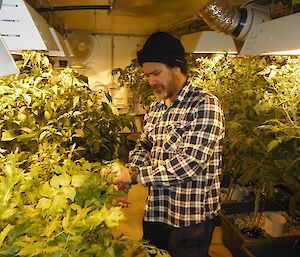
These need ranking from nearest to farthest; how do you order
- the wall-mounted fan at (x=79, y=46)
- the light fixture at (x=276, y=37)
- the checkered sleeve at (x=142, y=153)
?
the light fixture at (x=276, y=37) → the checkered sleeve at (x=142, y=153) → the wall-mounted fan at (x=79, y=46)

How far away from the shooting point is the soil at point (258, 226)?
243 centimetres

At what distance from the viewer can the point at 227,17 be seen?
6.61 feet

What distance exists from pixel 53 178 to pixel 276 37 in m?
1.03

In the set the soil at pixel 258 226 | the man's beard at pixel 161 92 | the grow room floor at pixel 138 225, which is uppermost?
the man's beard at pixel 161 92

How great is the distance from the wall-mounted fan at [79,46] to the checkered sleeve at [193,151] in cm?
382

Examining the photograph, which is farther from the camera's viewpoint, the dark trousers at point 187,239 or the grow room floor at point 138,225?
the grow room floor at point 138,225

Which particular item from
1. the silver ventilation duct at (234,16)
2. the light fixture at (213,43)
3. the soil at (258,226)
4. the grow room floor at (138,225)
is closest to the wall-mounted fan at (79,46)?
the grow room floor at (138,225)

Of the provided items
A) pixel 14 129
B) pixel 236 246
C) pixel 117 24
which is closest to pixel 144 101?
pixel 117 24

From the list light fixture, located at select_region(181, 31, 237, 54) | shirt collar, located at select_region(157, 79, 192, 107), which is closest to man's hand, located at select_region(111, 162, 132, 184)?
shirt collar, located at select_region(157, 79, 192, 107)

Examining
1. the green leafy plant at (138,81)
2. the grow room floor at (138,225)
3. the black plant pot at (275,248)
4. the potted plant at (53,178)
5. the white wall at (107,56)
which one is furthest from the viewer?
the white wall at (107,56)

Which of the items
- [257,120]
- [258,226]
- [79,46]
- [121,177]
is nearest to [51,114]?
[121,177]

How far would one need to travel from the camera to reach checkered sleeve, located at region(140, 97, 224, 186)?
1303mm

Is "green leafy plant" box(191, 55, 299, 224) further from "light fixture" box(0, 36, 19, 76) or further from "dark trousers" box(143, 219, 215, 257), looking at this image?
"light fixture" box(0, 36, 19, 76)

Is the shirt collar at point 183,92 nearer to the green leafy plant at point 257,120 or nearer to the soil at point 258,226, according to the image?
the green leafy plant at point 257,120
